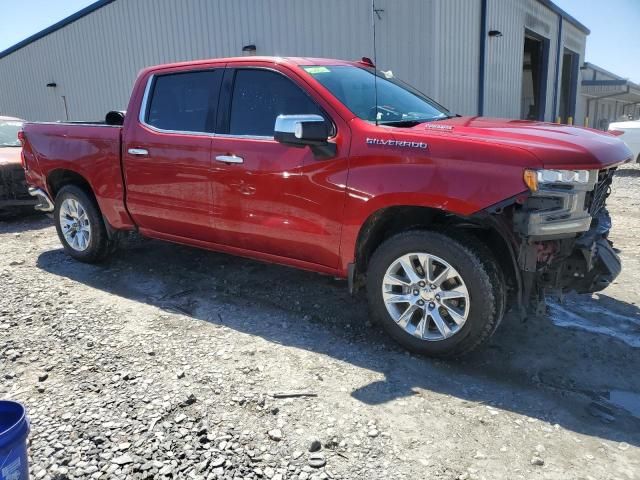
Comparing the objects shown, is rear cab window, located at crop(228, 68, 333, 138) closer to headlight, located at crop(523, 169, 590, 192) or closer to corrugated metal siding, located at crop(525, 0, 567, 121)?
headlight, located at crop(523, 169, 590, 192)

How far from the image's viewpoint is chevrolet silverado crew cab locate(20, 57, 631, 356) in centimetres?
304

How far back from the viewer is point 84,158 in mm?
5094

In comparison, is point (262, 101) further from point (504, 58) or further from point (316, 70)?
point (504, 58)

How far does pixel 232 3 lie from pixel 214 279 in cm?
983

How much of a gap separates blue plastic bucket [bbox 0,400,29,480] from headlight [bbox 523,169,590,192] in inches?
106

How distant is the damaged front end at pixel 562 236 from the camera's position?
293 centimetres

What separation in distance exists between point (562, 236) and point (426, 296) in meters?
0.88

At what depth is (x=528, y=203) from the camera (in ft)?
9.75

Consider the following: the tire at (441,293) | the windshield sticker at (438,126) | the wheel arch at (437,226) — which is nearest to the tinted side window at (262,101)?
the windshield sticker at (438,126)

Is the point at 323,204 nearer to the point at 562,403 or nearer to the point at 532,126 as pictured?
the point at 532,126

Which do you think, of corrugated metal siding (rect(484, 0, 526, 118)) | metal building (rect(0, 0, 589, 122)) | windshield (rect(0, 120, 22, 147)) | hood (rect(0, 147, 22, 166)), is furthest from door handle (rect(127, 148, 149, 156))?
corrugated metal siding (rect(484, 0, 526, 118))

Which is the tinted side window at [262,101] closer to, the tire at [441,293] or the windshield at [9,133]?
the tire at [441,293]

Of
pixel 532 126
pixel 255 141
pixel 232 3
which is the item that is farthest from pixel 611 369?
pixel 232 3

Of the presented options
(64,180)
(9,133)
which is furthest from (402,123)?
(9,133)
